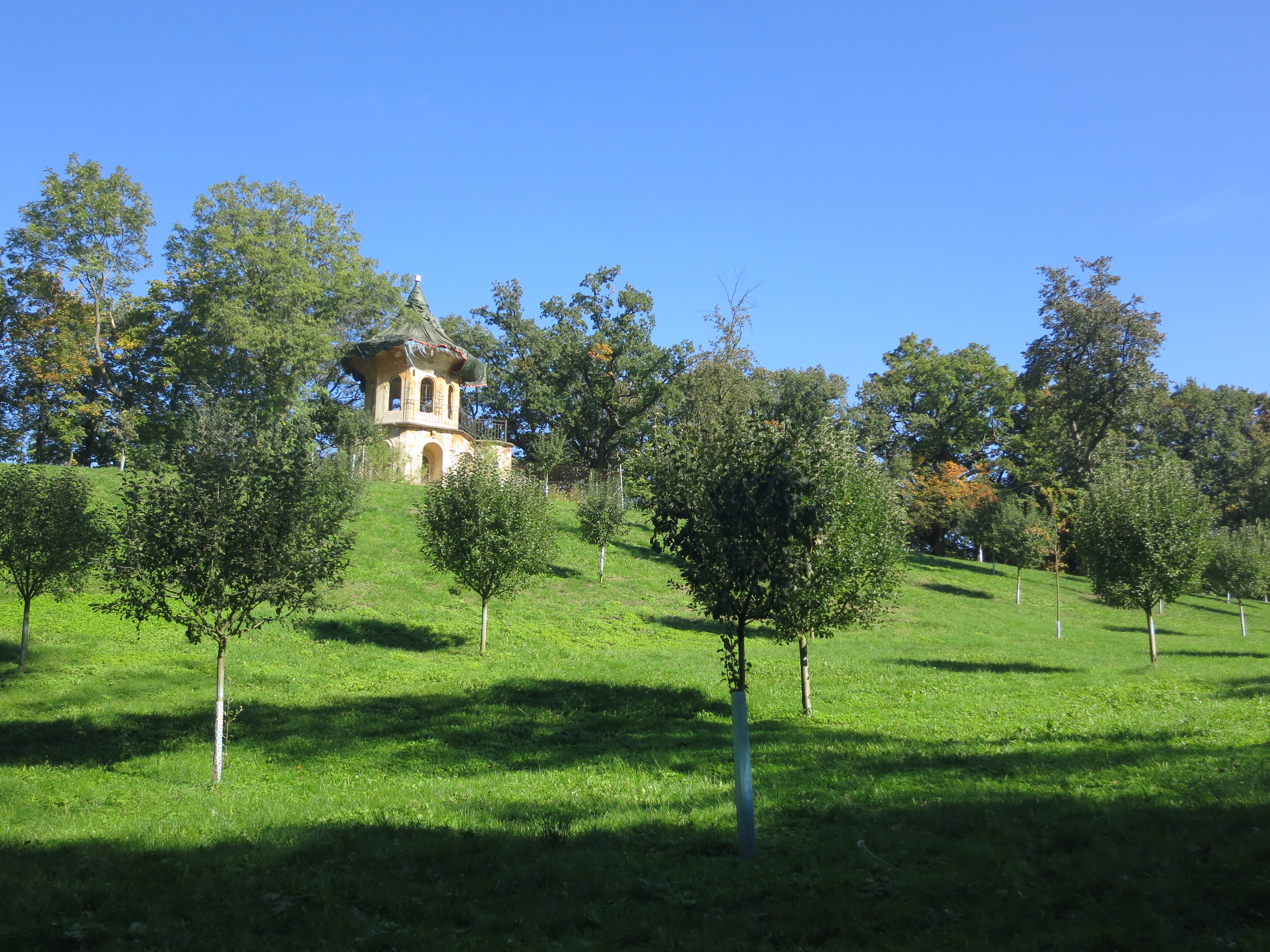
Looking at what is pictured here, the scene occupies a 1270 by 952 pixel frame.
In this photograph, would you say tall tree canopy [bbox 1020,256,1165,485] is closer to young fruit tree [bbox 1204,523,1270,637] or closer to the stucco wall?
young fruit tree [bbox 1204,523,1270,637]

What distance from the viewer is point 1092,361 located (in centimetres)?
5650

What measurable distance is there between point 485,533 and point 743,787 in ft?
59.2

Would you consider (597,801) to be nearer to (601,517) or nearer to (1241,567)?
(601,517)

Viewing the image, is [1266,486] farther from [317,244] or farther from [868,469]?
[317,244]

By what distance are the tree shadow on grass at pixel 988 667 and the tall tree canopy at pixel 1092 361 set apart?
35.2m

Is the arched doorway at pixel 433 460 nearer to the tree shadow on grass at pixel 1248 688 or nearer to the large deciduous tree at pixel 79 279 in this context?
the large deciduous tree at pixel 79 279

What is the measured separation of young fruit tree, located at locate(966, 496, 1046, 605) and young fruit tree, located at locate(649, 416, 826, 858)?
133 feet

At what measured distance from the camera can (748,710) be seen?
1748 cm

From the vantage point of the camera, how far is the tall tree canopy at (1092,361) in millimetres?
55375

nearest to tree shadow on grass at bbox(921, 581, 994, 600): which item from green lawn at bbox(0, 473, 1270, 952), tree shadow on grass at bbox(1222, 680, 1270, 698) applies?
green lawn at bbox(0, 473, 1270, 952)

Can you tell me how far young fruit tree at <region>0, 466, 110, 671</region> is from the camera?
19.5 meters

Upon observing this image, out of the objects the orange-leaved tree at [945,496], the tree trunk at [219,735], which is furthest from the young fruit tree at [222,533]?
the orange-leaved tree at [945,496]

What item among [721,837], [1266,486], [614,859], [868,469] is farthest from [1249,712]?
[1266,486]

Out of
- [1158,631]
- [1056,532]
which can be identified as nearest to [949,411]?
[1056,532]
